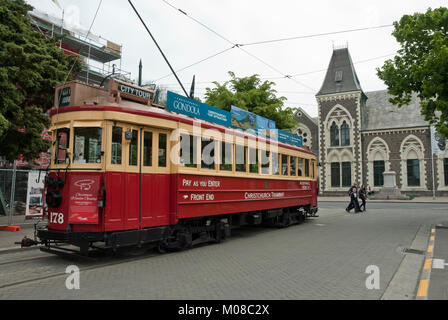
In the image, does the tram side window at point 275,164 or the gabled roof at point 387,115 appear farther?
the gabled roof at point 387,115

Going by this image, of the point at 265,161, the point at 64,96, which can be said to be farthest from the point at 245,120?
the point at 64,96

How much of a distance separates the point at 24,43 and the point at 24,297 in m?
9.53

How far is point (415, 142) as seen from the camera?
40.3m

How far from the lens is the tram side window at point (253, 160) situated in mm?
10936

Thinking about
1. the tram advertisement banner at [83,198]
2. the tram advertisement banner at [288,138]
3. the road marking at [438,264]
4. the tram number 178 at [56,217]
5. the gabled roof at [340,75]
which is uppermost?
the gabled roof at [340,75]

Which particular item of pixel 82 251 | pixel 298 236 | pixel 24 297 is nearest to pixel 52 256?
pixel 82 251

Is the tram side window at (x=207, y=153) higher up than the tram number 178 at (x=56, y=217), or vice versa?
the tram side window at (x=207, y=153)

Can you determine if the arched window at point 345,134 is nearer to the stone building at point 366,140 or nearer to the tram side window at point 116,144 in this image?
the stone building at point 366,140

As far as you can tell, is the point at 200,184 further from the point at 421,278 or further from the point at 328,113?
the point at 328,113

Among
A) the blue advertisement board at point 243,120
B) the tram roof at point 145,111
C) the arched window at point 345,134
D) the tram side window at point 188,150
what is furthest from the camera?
the arched window at point 345,134

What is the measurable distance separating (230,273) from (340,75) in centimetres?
4358

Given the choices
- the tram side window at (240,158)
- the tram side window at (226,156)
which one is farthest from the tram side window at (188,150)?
the tram side window at (240,158)

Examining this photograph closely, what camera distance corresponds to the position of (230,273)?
6.41 meters

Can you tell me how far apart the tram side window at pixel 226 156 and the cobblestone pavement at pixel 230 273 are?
83.1 inches
